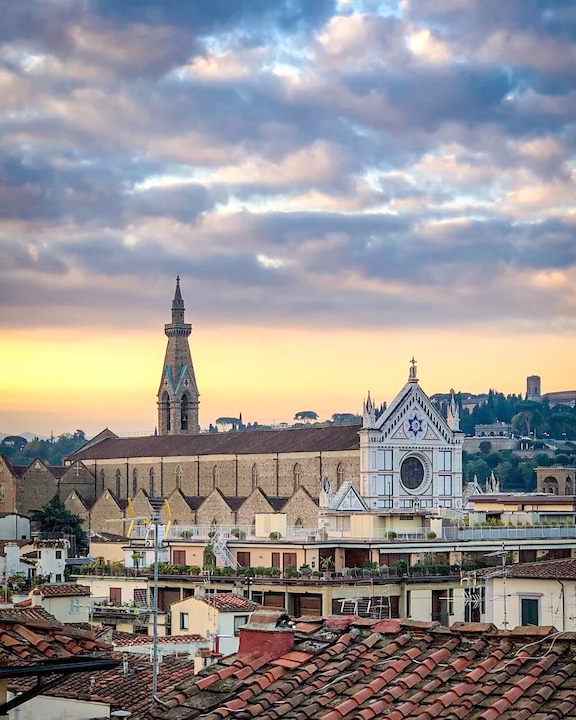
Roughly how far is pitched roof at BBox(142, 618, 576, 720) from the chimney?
71 mm

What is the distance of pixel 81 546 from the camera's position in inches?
3649

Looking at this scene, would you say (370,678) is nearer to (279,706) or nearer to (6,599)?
(279,706)

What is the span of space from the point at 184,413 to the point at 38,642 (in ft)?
380

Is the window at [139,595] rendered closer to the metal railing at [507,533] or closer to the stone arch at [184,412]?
the metal railing at [507,533]

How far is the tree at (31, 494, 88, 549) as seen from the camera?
9319 cm

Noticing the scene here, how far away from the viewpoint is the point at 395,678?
440 inches

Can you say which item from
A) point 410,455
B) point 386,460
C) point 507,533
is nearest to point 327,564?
point 507,533

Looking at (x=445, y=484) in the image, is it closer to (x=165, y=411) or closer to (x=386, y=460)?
(x=386, y=460)

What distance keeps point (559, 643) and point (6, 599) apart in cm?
3524

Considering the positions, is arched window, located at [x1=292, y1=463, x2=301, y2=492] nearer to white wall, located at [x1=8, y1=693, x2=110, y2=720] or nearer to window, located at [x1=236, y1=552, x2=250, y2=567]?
window, located at [x1=236, y1=552, x2=250, y2=567]

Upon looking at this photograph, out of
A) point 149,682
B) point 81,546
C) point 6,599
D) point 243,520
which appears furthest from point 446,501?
point 149,682

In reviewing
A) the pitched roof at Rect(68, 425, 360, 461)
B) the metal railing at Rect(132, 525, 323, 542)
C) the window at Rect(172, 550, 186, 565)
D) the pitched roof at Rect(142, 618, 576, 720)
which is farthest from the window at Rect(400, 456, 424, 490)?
the pitched roof at Rect(142, 618, 576, 720)

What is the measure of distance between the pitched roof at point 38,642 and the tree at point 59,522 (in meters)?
81.9

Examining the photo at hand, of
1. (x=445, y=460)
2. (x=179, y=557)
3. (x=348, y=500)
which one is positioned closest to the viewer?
(x=179, y=557)
